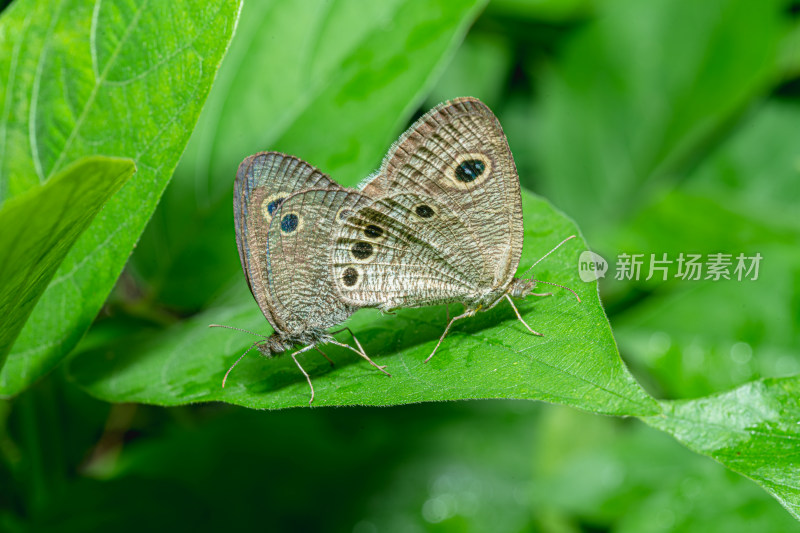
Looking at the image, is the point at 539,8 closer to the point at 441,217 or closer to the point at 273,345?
the point at 441,217

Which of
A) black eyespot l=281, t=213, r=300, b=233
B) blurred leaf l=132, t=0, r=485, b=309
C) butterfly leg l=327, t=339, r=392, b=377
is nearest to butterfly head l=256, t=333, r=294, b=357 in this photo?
butterfly leg l=327, t=339, r=392, b=377

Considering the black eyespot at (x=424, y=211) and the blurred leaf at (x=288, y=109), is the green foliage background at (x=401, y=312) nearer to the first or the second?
the blurred leaf at (x=288, y=109)

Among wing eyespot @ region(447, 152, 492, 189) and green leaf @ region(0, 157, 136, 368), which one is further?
wing eyespot @ region(447, 152, 492, 189)

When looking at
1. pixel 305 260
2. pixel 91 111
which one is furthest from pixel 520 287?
pixel 91 111

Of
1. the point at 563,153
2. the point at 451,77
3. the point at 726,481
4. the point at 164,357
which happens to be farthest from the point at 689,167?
the point at 164,357

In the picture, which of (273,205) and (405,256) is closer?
(273,205)

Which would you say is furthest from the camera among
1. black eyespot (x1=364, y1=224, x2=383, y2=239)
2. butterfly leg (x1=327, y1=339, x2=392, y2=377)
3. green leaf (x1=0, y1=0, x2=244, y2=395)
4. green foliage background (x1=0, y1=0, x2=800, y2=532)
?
black eyespot (x1=364, y1=224, x2=383, y2=239)

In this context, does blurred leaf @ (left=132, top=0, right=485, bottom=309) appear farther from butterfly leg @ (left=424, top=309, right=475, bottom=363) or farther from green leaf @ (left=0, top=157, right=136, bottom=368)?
green leaf @ (left=0, top=157, right=136, bottom=368)

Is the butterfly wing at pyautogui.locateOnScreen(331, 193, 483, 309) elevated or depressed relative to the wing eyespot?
depressed
